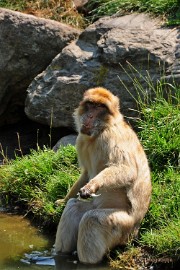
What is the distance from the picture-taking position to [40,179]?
30.5 feet

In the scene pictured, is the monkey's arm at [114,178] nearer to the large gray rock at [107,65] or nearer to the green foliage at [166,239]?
the green foliage at [166,239]

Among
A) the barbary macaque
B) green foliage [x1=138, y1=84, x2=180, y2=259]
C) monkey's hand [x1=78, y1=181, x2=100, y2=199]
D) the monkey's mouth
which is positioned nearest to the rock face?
green foliage [x1=138, y1=84, x2=180, y2=259]

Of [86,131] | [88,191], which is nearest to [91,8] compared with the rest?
[86,131]

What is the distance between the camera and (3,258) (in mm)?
7754

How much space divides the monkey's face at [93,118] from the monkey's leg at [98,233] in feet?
2.79

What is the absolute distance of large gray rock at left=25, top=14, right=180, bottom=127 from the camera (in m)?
10.3

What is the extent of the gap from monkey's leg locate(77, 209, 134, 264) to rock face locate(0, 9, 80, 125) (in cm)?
454

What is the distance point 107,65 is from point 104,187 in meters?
3.52

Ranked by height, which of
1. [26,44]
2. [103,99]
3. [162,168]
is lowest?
[162,168]

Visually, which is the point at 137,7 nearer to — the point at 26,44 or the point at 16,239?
the point at 26,44

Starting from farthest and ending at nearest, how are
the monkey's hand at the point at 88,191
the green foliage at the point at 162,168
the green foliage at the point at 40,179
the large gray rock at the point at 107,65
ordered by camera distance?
the large gray rock at the point at 107,65 < the green foliage at the point at 40,179 < the green foliage at the point at 162,168 < the monkey's hand at the point at 88,191

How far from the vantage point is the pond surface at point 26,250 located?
7520 millimetres

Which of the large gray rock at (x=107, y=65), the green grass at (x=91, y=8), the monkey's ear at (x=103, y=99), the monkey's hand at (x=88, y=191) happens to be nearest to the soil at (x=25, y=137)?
the large gray rock at (x=107, y=65)

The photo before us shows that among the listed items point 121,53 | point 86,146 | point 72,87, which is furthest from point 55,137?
point 86,146
